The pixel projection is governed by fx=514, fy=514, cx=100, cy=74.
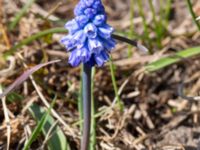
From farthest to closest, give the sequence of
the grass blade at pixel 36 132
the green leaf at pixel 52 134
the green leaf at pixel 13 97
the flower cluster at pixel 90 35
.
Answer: the green leaf at pixel 13 97, the green leaf at pixel 52 134, the grass blade at pixel 36 132, the flower cluster at pixel 90 35

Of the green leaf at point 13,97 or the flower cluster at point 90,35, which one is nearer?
the flower cluster at point 90,35

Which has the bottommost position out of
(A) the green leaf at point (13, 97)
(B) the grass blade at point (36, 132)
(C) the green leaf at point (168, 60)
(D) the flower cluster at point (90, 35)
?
(B) the grass blade at point (36, 132)

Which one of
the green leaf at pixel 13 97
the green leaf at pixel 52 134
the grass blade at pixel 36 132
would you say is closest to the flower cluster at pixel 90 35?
the grass blade at pixel 36 132

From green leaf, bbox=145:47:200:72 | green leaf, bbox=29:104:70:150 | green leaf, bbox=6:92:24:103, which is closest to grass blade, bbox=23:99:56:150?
green leaf, bbox=29:104:70:150

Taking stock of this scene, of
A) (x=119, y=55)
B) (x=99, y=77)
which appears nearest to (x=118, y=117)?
(x=99, y=77)

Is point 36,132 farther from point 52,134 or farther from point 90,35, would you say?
point 90,35

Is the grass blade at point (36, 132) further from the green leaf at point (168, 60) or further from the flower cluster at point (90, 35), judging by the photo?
the green leaf at point (168, 60)
